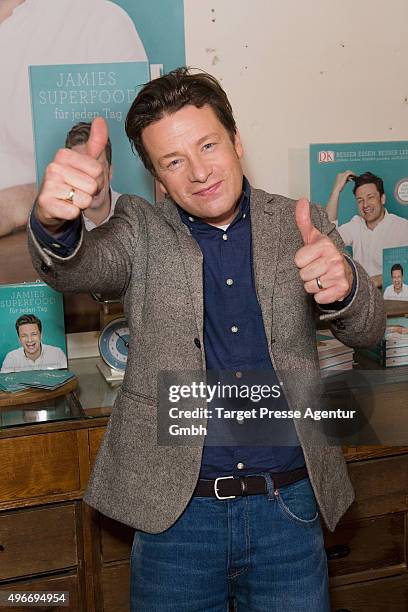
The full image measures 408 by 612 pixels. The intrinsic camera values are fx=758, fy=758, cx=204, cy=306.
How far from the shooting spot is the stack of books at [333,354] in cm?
186

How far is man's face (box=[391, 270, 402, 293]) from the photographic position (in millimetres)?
2127

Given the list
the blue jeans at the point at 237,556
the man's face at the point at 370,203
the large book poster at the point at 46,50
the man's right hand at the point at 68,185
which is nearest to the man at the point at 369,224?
the man's face at the point at 370,203

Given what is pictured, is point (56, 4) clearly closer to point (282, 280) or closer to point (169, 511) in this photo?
point (282, 280)

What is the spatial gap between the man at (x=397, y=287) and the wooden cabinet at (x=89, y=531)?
468 mm

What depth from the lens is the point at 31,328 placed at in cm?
186

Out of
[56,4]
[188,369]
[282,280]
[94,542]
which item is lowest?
[94,542]

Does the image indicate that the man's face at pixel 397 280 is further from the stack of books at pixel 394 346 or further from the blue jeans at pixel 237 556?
the blue jeans at pixel 237 556

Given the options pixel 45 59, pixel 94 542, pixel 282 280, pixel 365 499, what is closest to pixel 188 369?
pixel 282 280

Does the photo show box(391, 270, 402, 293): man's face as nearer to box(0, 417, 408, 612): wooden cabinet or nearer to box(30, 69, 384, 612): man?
box(0, 417, 408, 612): wooden cabinet

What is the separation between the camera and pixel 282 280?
1.26m

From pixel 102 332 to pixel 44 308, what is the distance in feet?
0.51

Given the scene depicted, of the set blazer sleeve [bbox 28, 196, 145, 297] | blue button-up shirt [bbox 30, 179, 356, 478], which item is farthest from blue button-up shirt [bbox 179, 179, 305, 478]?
blazer sleeve [bbox 28, 196, 145, 297]

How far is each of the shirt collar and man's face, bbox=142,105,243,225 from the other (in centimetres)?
3

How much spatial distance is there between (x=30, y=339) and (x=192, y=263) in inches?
29.5
